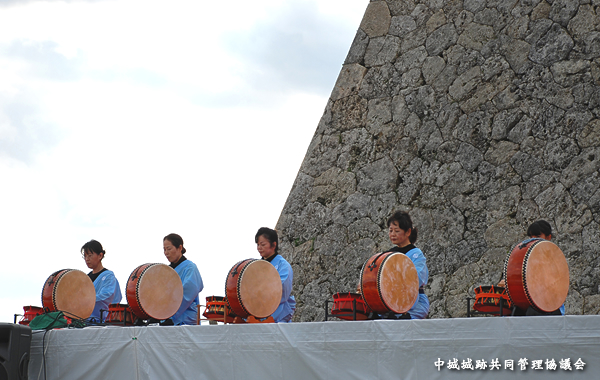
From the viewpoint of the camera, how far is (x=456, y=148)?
24.4ft

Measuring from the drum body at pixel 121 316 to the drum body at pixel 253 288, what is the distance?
1092 millimetres

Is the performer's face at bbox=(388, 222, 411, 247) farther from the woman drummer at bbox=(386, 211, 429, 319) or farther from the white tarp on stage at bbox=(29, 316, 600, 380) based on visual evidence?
the white tarp on stage at bbox=(29, 316, 600, 380)

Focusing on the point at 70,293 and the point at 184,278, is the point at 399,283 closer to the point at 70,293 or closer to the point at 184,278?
the point at 184,278

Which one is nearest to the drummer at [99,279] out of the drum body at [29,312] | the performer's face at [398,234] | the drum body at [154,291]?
the drum body at [29,312]

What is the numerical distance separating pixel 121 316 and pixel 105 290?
991 millimetres

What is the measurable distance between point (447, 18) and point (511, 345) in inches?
213


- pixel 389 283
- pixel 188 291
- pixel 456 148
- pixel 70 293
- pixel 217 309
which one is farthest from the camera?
pixel 456 148

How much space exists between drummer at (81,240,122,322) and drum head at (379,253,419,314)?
3209 millimetres

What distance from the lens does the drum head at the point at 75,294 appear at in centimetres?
598

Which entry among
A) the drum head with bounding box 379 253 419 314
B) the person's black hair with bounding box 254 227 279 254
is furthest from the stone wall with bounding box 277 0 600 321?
the drum head with bounding box 379 253 419 314

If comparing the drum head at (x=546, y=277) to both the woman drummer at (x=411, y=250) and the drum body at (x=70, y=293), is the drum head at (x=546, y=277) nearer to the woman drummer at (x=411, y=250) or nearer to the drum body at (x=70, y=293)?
the woman drummer at (x=411, y=250)

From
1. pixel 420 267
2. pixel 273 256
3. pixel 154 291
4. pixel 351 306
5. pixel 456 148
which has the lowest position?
pixel 351 306

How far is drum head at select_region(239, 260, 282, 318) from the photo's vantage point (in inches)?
195

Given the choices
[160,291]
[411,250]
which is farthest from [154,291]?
[411,250]
